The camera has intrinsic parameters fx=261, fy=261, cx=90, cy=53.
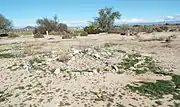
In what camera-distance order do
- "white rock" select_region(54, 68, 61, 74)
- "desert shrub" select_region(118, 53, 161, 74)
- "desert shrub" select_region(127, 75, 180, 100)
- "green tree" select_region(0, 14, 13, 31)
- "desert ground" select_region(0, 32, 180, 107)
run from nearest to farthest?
Result: "desert ground" select_region(0, 32, 180, 107) < "desert shrub" select_region(127, 75, 180, 100) < "white rock" select_region(54, 68, 61, 74) < "desert shrub" select_region(118, 53, 161, 74) < "green tree" select_region(0, 14, 13, 31)

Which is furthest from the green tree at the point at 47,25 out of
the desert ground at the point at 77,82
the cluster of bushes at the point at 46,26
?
the desert ground at the point at 77,82

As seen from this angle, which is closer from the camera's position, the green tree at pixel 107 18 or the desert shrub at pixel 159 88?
the desert shrub at pixel 159 88

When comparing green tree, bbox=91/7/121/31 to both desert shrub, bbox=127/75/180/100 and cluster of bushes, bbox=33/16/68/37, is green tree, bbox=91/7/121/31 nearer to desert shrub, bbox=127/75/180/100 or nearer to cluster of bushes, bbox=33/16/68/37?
cluster of bushes, bbox=33/16/68/37

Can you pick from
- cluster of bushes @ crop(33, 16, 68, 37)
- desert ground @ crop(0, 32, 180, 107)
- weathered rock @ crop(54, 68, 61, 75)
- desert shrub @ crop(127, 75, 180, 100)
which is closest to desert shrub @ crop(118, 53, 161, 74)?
desert ground @ crop(0, 32, 180, 107)

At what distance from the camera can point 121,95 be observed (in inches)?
573

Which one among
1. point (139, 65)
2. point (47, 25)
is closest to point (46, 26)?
point (47, 25)

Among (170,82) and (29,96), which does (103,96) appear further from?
(170,82)

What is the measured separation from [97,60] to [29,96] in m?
10.4

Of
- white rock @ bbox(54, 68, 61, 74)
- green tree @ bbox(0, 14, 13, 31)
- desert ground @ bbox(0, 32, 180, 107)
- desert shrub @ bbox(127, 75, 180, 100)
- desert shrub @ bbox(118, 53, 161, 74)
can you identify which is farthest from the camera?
green tree @ bbox(0, 14, 13, 31)

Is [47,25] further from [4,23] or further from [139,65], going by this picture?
[139,65]

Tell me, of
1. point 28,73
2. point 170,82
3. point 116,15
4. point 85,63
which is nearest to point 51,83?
point 28,73

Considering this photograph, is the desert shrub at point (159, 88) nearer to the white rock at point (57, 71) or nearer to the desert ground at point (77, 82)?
the desert ground at point (77, 82)

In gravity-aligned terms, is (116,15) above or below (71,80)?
above

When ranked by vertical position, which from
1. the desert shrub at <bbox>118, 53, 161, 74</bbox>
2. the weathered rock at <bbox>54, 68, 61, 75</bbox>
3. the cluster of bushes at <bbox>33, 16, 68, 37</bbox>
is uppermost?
the cluster of bushes at <bbox>33, 16, 68, 37</bbox>
